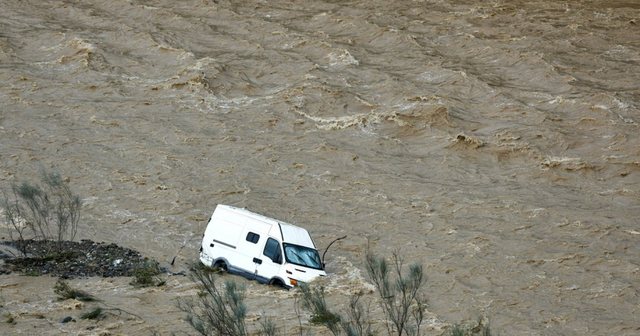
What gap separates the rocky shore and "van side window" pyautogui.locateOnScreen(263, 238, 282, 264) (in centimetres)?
227

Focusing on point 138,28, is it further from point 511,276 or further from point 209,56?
point 511,276

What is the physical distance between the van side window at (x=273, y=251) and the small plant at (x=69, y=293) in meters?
3.84

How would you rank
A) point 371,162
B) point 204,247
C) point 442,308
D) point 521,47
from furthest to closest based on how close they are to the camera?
point 521,47
point 371,162
point 204,247
point 442,308

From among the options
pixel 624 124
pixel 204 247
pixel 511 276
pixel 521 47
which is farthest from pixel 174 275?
pixel 521 47

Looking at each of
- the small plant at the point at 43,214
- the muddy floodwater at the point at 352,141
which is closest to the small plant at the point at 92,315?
the muddy floodwater at the point at 352,141

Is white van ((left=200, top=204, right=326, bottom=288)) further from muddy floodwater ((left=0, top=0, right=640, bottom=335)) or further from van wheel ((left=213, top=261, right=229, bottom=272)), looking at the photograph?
muddy floodwater ((left=0, top=0, right=640, bottom=335))

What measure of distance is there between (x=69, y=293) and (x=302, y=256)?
494 centimetres

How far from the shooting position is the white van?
67.7 feet

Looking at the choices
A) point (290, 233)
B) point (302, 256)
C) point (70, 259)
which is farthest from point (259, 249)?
point (70, 259)

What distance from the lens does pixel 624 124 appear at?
104ft

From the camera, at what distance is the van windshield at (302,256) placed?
20.8 m

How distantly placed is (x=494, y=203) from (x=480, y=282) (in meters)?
5.14

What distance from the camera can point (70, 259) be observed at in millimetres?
21672

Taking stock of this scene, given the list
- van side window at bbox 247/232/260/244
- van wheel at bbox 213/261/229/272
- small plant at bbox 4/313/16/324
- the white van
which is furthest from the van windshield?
small plant at bbox 4/313/16/324
